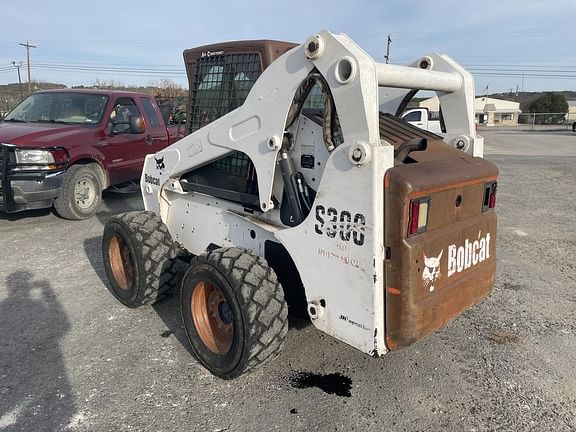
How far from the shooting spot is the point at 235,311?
2.76 metres

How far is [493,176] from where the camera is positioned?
3.05 metres

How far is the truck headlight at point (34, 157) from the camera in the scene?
244 inches

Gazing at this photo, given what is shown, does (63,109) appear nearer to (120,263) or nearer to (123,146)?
(123,146)

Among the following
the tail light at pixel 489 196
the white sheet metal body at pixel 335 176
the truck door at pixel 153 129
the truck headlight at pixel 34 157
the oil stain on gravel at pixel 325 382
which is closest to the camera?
the white sheet metal body at pixel 335 176

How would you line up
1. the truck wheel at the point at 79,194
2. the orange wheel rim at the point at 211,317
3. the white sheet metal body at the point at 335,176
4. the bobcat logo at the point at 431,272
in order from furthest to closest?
the truck wheel at the point at 79,194, the orange wheel rim at the point at 211,317, the bobcat logo at the point at 431,272, the white sheet metal body at the point at 335,176

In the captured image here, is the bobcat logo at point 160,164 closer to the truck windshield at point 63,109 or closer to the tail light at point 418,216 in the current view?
the tail light at point 418,216


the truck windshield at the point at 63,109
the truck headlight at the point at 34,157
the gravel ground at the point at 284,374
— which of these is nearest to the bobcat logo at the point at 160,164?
the gravel ground at the point at 284,374

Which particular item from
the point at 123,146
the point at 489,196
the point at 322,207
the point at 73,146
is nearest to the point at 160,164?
the point at 322,207

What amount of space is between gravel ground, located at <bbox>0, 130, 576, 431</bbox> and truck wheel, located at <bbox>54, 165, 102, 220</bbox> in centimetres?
224

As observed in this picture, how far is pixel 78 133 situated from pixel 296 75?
17.5 feet

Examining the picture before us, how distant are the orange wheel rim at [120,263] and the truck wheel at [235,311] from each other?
1.15m

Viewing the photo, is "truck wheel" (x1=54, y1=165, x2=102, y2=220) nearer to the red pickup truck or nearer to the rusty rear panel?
the red pickup truck

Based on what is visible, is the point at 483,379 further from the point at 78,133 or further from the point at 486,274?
the point at 78,133

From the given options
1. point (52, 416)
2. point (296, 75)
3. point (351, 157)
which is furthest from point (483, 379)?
point (52, 416)
